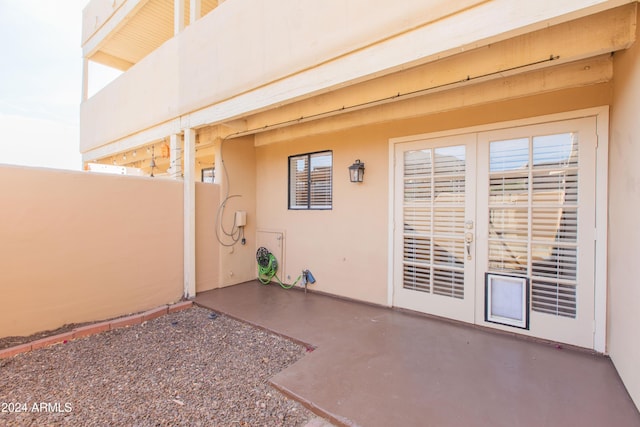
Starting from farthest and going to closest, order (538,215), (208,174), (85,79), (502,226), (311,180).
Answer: (208,174) → (85,79) → (311,180) → (502,226) → (538,215)

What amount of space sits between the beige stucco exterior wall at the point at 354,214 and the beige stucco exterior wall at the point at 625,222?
0.98 meters

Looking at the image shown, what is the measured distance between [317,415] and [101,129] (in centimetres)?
827

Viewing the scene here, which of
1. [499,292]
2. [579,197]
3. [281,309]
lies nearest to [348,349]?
[281,309]

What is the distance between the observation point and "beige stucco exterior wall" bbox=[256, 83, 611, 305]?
3834 millimetres

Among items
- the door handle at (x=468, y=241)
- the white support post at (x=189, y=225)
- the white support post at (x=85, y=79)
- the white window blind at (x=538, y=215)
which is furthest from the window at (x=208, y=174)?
the white window blind at (x=538, y=215)

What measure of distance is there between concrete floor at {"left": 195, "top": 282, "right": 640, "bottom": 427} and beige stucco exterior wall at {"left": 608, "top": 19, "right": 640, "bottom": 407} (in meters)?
0.31

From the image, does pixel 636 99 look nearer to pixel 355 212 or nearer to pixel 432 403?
pixel 432 403

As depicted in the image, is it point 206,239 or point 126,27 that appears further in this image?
point 126,27

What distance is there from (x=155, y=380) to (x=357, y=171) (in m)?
3.48

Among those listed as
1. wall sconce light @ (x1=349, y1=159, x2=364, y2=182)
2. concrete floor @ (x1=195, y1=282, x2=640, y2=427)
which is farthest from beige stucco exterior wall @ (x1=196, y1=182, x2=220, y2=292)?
wall sconce light @ (x1=349, y1=159, x2=364, y2=182)

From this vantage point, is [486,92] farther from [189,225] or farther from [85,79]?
[85,79]

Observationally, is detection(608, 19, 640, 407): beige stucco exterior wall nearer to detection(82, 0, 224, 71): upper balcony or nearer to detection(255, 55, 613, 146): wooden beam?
detection(255, 55, 613, 146): wooden beam

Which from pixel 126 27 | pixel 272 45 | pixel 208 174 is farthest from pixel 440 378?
pixel 126 27

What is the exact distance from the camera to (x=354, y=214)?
14.7 feet
